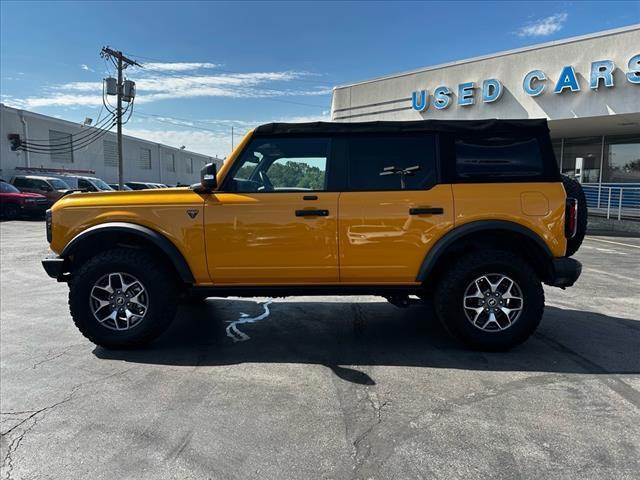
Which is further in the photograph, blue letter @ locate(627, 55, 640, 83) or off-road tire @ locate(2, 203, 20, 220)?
off-road tire @ locate(2, 203, 20, 220)

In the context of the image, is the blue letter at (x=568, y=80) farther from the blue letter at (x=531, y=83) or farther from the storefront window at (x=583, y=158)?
the storefront window at (x=583, y=158)

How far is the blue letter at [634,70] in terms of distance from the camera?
1227 centimetres

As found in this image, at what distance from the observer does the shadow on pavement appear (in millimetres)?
3758

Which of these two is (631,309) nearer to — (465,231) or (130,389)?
(465,231)

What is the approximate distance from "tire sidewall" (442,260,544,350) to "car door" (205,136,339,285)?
3.59 ft

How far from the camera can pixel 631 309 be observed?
5387 millimetres

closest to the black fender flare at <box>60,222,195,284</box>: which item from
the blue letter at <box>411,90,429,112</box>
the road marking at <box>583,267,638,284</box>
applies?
the road marking at <box>583,267,638,284</box>

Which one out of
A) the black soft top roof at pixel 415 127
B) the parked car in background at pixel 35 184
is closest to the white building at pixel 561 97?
the black soft top roof at pixel 415 127

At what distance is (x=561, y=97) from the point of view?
45.1 feet

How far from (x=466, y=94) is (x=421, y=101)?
1.81 metres

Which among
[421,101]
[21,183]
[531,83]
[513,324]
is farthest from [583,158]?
[21,183]

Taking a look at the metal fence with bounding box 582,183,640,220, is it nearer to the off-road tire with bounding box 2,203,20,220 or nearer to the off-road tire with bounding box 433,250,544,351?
the off-road tire with bounding box 433,250,544,351

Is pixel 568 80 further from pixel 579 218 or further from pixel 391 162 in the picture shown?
pixel 391 162

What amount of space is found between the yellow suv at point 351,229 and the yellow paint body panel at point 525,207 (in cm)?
1
